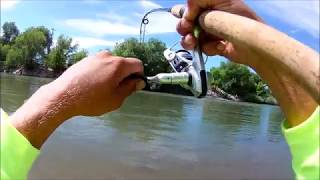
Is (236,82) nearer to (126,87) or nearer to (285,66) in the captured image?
(126,87)

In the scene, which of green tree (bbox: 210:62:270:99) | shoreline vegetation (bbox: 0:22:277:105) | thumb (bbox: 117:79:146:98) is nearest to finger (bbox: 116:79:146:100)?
thumb (bbox: 117:79:146:98)

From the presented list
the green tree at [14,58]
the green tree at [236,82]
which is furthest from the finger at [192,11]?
the green tree at [14,58]

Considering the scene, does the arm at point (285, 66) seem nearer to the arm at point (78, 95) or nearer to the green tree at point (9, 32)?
the arm at point (78, 95)

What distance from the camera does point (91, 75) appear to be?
1.25 meters

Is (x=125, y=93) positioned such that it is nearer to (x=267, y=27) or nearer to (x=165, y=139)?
(x=267, y=27)

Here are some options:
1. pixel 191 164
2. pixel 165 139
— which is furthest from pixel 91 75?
pixel 165 139

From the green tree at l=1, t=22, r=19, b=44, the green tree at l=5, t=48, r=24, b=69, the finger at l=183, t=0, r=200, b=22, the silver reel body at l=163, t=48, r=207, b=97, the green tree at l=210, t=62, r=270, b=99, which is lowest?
the green tree at l=210, t=62, r=270, b=99

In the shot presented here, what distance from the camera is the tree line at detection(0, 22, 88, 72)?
286 feet

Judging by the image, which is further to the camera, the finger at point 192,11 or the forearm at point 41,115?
the finger at point 192,11

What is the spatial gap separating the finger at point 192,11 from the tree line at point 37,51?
84833 millimetres

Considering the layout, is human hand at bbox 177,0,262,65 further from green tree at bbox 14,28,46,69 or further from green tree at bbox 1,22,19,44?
green tree at bbox 1,22,19,44

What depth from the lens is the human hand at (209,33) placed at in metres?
1.49

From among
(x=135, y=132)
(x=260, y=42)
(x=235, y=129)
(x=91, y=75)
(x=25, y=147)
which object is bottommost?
(x=235, y=129)

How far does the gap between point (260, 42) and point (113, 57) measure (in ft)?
1.37
